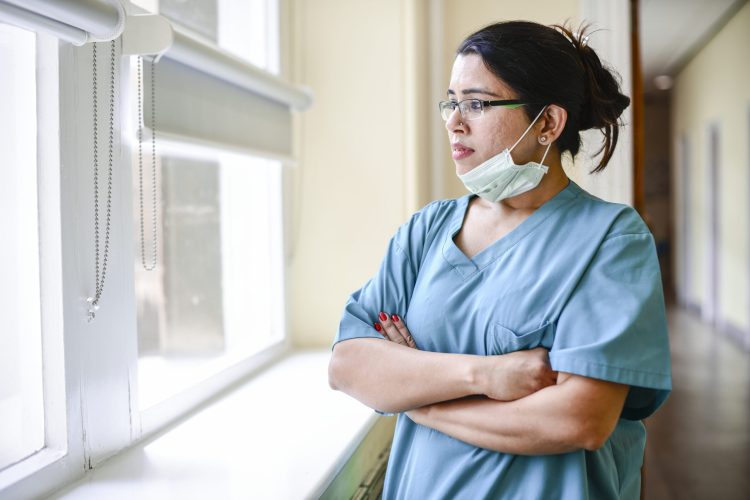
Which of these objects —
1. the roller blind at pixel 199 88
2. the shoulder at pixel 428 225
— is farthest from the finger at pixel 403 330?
the roller blind at pixel 199 88

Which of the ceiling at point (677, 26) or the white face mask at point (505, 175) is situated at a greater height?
the ceiling at point (677, 26)

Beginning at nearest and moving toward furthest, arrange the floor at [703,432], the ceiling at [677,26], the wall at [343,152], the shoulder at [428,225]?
the shoulder at [428,225] < the wall at [343,152] < the floor at [703,432] < the ceiling at [677,26]

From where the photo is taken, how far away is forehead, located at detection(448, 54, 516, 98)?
50.4 inches

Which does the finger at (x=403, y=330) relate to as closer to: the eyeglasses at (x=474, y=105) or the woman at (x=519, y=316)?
the woman at (x=519, y=316)

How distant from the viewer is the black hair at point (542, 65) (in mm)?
1268

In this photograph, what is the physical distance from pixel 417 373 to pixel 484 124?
17.4 inches

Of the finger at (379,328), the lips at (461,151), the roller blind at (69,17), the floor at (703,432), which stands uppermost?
the roller blind at (69,17)

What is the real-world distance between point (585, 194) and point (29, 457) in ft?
3.61

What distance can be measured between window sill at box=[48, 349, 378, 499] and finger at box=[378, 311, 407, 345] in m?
0.33

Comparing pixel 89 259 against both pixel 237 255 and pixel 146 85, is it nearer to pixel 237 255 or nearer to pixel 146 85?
pixel 146 85

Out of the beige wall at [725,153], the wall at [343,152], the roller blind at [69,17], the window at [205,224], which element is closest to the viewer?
the roller blind at [69,17]

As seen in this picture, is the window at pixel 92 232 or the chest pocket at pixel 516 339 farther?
the window at pixel 92 232

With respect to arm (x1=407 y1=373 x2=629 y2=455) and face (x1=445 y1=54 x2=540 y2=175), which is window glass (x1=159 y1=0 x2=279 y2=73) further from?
arm (x1=407 y1=373 x2=629 y2=455)

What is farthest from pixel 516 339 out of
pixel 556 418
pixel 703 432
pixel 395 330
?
pixel 703 432
